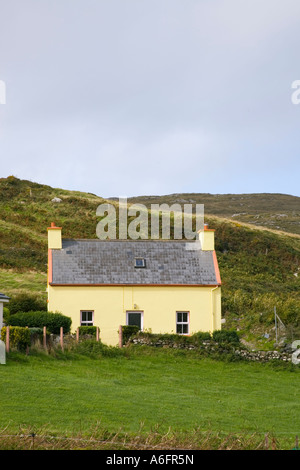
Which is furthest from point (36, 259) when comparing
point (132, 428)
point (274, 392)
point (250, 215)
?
point (250, 215)

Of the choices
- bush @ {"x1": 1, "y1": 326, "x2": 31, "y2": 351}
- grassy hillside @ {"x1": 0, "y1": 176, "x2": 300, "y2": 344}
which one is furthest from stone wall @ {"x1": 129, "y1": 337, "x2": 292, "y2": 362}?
bush @ {"x1": 1, "y1": 326, "x2": 31, "y2": 351}

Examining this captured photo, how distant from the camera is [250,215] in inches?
6309

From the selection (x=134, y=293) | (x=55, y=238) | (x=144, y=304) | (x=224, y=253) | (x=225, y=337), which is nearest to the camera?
(x=225, y=337)

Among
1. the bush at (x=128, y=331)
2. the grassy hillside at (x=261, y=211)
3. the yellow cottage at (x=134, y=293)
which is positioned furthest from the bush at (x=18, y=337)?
the grassy hillside at (x=261, y=211)

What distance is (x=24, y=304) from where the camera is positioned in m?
36.7

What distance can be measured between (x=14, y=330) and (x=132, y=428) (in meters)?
10.7

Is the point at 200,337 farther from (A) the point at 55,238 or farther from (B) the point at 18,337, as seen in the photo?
(A) the point at 55,238

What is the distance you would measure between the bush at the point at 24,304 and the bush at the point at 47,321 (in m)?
5.04

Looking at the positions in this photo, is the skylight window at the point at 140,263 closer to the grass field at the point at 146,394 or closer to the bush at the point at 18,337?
the grass field at the point at 146,394

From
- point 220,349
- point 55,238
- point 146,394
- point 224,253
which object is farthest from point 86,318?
point 224,253

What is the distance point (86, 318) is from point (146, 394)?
38.6 feet

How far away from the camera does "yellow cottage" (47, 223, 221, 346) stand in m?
33.3
